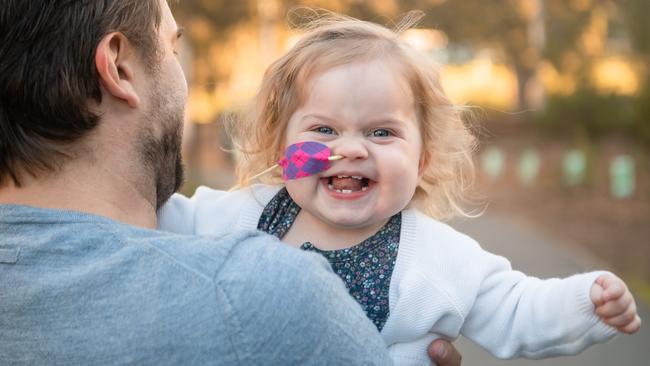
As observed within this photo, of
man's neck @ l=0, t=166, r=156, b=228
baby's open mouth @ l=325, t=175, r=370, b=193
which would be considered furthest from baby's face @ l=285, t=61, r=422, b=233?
man's neck @ l=0, t=166, r=156, b=228

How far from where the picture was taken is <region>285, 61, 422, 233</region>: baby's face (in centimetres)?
260

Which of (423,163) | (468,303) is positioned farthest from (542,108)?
(468,303)

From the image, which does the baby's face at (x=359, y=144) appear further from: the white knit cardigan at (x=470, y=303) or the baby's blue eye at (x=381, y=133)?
the white knit cardigan at (x=470, y=303)

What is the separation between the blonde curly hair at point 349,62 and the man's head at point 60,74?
69 cm

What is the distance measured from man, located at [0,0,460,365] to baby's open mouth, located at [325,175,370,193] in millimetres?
661

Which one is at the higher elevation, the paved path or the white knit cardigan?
the white knit cardigan

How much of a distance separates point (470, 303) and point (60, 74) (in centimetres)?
129

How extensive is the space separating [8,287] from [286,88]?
47.1 inches

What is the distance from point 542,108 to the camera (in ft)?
72.6

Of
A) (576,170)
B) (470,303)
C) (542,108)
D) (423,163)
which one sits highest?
(423,163)

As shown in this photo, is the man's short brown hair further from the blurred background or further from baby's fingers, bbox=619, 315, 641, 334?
baby's fingers, bbox=619, 315, 641, 334

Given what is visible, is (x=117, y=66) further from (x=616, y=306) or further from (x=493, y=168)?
(x=493, y=168)

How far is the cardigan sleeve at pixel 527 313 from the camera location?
238cm

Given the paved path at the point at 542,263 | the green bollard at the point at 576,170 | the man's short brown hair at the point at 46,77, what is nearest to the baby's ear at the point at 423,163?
the man's short brown hair at the point at 46,77
